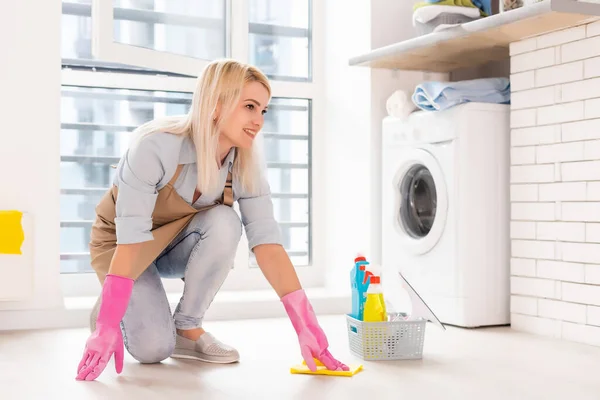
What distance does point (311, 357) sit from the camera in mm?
2105

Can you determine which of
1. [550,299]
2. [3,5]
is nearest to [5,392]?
[3,5]

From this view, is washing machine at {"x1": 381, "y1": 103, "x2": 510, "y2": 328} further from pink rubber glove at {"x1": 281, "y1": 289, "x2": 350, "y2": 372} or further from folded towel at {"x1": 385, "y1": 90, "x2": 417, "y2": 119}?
pink rubber glove at {"x1": 281, "y1": 289, "x2": 350, "y2": 372}

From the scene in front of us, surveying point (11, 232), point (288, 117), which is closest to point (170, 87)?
point (288, 117)

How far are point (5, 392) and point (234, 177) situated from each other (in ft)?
2.75

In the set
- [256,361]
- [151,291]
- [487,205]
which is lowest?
[256,361]

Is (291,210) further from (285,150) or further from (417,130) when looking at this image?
(417,130)

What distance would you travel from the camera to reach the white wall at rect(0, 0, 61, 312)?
3.07 m

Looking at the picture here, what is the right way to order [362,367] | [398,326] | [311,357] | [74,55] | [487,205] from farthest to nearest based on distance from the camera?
1. [74,55]
2. [487,205]
3. [398,326]
4. [362,367]
5. [311,357]

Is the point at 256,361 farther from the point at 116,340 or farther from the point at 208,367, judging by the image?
the point at 116,340

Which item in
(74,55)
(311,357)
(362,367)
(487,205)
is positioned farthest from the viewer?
(74,55)

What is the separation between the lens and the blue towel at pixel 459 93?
3.06 m

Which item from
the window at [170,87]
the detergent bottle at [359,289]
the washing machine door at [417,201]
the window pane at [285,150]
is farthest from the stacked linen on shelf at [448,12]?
the detergent bottle at [359,289]

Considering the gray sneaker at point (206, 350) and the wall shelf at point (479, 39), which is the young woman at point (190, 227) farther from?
the wall shelf at point (479, 39)

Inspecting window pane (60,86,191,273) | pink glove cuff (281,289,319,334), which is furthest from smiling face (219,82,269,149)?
window pane (60,86,191,273)
